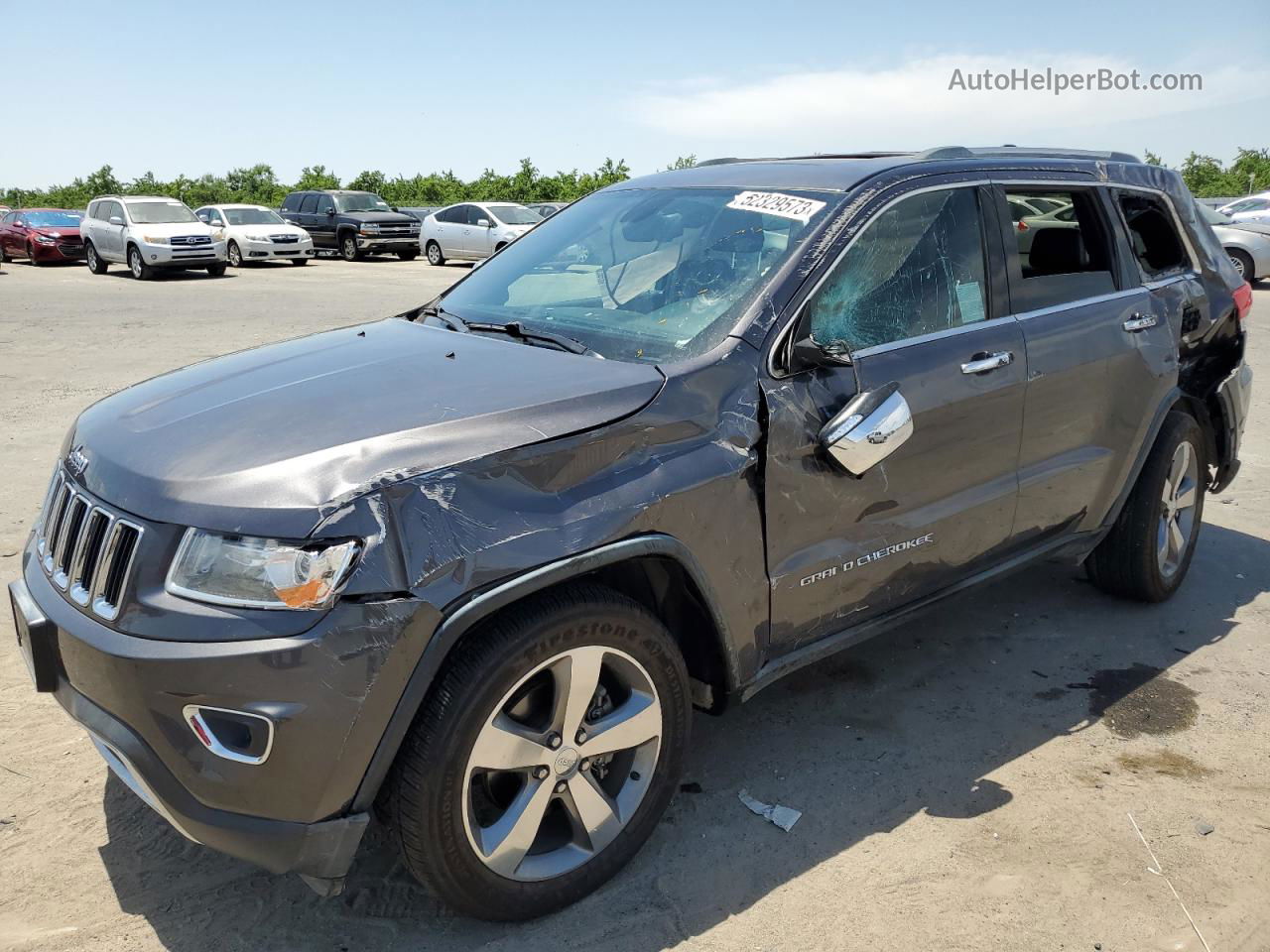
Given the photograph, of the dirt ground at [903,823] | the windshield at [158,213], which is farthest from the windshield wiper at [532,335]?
the windshield at [158,213]

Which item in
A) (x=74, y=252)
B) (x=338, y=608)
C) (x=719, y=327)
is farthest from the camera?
(x=74, y=252)

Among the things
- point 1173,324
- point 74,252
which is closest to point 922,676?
point 1173,324

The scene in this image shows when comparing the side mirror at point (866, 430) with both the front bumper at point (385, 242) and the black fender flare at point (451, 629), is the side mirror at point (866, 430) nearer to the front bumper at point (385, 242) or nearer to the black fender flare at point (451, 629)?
the black fender flare at point (451, 629)

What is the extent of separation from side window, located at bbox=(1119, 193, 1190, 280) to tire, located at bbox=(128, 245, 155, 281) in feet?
69.0

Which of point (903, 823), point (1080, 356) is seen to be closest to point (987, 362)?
point (1080, 356)

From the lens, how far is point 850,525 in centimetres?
312

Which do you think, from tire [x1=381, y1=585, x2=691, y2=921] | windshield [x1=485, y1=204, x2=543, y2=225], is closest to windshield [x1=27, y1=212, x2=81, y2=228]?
windshield [x1=485, y1=204, x2=543, y2=225]

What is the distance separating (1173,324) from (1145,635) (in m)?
1.29

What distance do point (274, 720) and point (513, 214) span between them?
73.7 feet

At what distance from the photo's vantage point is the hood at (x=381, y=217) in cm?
2669

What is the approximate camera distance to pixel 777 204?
337cm

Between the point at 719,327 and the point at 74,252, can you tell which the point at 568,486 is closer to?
the point at 719,327

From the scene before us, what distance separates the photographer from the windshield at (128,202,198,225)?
21825mm

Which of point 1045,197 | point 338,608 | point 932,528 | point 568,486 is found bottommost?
point 932,528
